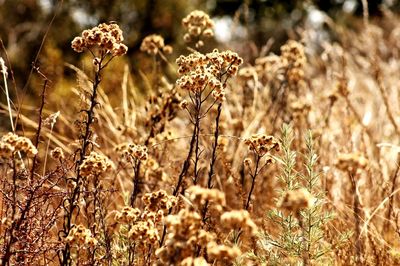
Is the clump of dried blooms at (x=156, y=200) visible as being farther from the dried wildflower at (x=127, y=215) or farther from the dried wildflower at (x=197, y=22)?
the dried wildflower at (x=197, y=22)

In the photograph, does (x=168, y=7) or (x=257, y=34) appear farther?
(x=257, y=34)

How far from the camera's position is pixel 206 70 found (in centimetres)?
177

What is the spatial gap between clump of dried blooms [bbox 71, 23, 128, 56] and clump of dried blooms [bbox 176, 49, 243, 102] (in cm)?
22

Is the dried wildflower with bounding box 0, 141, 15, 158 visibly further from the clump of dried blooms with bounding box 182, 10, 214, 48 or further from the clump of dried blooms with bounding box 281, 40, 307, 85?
the clump of dried blooms with bounding box 281, 40, 307, 85

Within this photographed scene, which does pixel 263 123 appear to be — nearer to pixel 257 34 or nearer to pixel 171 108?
pixel 171 108

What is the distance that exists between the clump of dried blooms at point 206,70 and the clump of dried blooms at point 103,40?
0.22 metres

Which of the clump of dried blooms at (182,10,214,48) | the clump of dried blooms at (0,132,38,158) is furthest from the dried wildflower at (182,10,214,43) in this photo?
the clump of dried blooms at (0,132,38,158)

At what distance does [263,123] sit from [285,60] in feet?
1.81

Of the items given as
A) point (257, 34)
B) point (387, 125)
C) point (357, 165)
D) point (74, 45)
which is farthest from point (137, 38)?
point (257, 34)

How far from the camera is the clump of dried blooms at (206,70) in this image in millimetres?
1704

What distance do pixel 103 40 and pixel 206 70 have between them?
32 cm

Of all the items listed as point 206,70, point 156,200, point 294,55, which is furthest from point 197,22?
point 156,200

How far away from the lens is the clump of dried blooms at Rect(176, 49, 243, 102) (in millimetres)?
1704

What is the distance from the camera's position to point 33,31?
9570 millimetres
